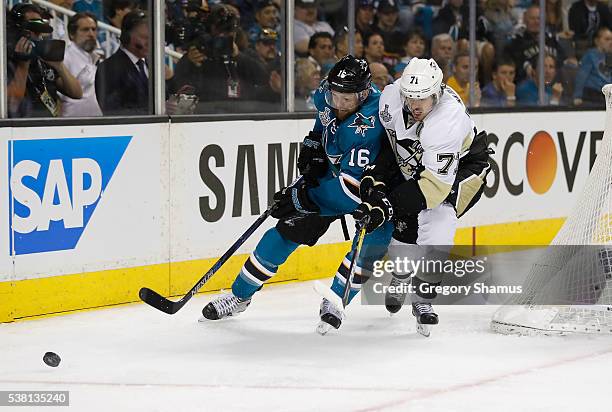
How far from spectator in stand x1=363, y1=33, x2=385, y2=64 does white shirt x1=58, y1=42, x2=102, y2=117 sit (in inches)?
71.5

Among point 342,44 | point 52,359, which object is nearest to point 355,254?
point 52,359

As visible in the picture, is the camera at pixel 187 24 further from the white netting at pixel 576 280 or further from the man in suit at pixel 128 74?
the white netting at pixel 576 280

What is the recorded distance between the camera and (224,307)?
17.6 ft

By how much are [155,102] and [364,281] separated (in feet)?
4.23

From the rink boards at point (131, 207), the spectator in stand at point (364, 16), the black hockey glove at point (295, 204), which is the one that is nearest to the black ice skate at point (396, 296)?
the black hockey glove at point (295, 204)

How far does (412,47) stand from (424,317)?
2.52 metres

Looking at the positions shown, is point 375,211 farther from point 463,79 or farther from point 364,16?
point 463,79

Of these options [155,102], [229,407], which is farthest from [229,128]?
[229,407]

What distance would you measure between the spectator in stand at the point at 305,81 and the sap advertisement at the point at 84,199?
1.02m

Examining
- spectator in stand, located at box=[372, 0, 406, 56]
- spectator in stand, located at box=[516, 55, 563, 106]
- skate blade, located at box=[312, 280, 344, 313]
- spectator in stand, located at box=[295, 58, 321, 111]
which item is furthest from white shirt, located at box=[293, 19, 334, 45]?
skate blade, located at box=[312, 280, 344, 313]

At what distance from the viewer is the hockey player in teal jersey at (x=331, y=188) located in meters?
4.98

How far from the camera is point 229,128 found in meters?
6.22

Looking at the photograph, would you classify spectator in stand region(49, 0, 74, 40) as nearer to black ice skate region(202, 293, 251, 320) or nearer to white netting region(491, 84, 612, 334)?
black ice skate region(202, 293, 251, 320)

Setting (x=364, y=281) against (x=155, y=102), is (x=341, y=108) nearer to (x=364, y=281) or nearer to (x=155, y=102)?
(x=364, y=281)
